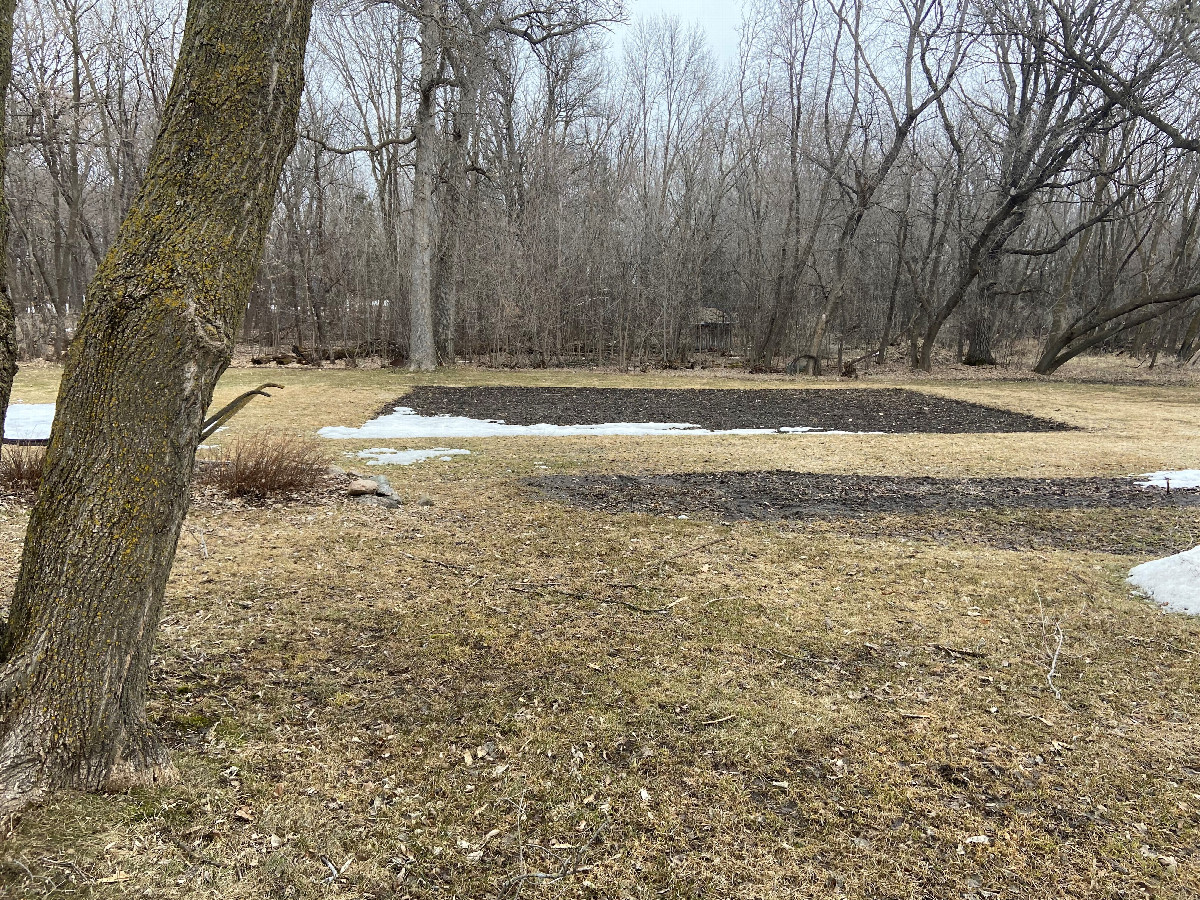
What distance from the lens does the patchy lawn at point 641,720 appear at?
6.57 feet

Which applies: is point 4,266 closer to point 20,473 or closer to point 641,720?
point 641,720

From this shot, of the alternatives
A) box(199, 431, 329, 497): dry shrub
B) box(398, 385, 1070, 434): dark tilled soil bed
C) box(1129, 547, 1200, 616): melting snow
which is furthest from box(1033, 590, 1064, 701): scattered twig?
box(398, 385, 1070, 434): dark tilled soil bed

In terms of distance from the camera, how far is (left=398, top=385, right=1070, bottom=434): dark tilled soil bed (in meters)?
11.5

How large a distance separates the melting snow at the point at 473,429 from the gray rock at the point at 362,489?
3353 mm

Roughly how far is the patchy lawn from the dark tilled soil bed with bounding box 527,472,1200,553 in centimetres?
31

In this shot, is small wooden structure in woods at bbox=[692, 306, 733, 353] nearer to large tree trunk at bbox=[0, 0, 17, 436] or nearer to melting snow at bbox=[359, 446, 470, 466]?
melting snow at bbox=[359, 446, 470, 466]

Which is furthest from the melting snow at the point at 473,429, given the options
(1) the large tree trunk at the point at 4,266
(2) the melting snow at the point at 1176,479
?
(1) the large tree trunk at the point at 4,266

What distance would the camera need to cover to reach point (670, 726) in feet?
9.04

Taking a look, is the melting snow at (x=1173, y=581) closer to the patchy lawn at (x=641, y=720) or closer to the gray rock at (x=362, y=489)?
A: the patchy lawn at (x=641, y=720)

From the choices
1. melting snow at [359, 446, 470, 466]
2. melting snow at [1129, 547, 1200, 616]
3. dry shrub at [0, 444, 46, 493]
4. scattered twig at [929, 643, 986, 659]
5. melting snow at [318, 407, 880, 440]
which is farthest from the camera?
melting snow at [318, 407, 880, 440]

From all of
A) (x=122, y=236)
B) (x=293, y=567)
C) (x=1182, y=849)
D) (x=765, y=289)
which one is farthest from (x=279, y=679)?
(x=765, y=289)

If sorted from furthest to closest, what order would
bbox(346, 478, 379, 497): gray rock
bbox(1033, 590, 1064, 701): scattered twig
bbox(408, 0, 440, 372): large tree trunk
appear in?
bbox(408, 0, 440, 372): large tree trunk → bbox(346, 478, 379, 497): gray rock → bbox(1033, 590, 1064, 701): scattered twig

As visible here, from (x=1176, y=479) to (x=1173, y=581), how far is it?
4120 millimetres

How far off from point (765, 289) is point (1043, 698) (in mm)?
22440
